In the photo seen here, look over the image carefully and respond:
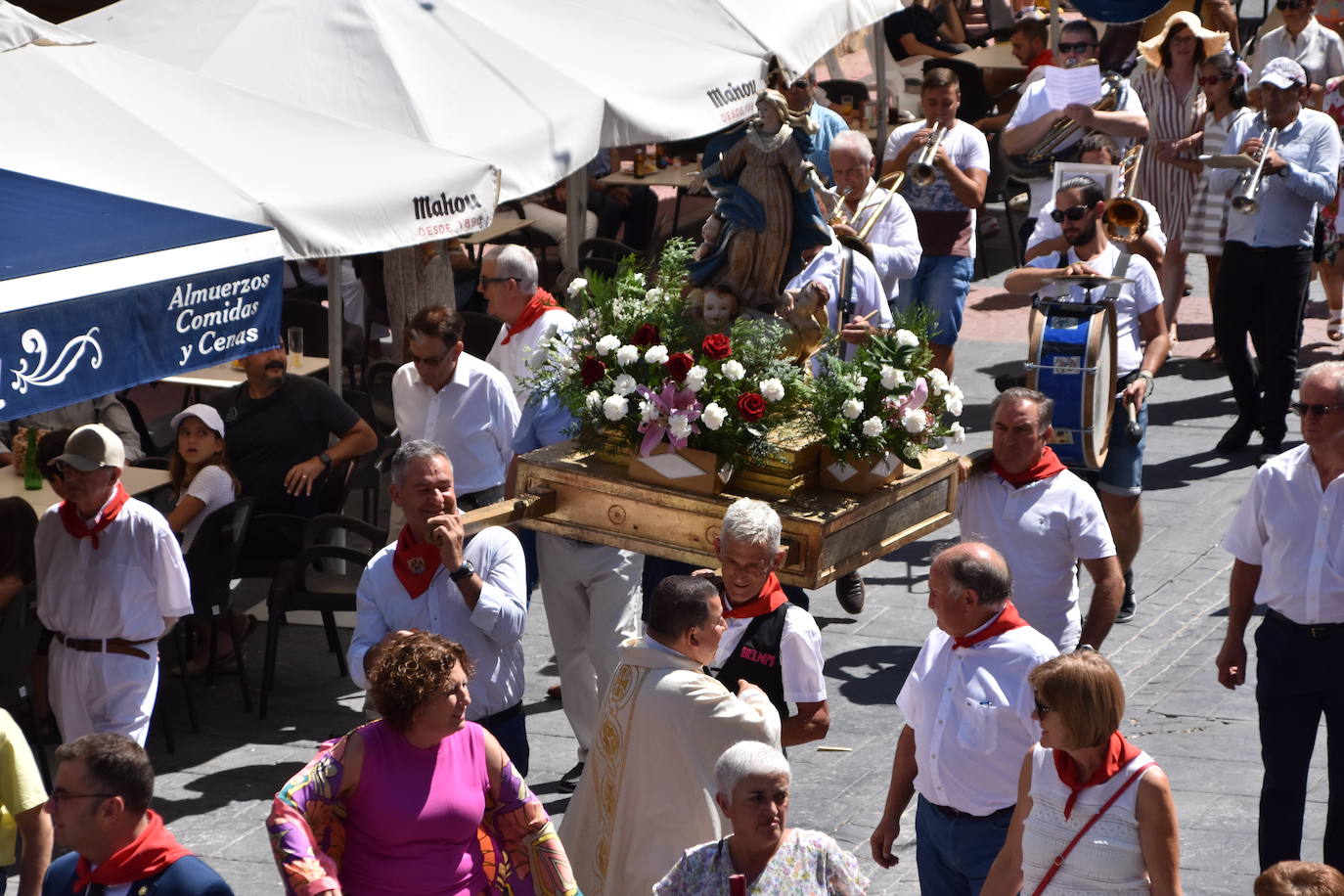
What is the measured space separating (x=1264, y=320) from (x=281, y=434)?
586 centimetres

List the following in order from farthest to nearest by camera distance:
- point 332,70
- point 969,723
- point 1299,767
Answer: point 332,70
point 1299,767
point 969,723

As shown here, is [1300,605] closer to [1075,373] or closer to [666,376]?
[1075,373]

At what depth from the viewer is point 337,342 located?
10.1 m

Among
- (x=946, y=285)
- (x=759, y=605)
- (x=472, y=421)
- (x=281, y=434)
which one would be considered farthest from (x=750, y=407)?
(x=946, y=285)

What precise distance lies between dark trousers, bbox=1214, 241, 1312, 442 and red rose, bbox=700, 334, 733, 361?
5.50 m

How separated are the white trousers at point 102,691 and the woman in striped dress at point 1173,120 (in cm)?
814

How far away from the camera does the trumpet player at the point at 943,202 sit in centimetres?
1162

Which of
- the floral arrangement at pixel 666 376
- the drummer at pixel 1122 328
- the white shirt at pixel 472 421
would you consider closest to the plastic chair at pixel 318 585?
the white shirt at pixel 472 421

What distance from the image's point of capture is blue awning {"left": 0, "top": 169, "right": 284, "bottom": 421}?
6.24m

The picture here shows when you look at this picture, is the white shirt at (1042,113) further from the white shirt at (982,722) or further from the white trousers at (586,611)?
the white shirt at (982,722)

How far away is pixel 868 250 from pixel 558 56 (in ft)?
9.93

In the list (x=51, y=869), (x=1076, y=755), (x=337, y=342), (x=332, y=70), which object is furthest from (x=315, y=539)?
(x=1076, y=755)

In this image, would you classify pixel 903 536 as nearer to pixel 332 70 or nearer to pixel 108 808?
pixel 108 808

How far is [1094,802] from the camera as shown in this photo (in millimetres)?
4996
